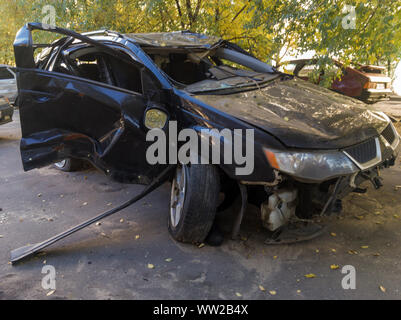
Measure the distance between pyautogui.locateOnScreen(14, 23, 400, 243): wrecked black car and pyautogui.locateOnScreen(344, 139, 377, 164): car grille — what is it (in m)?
0.01

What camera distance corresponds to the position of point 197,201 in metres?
2.65

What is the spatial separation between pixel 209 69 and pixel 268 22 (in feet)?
8.30

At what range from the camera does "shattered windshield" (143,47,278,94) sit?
3.25 meters

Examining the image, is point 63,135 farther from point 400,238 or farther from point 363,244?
point 400,238

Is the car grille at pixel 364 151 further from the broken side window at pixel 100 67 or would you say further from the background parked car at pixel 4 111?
the background parked car at pixel 4 111

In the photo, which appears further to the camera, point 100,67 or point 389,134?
point 100,67

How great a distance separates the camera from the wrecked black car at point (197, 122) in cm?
244

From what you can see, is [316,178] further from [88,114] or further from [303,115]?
[88,114]

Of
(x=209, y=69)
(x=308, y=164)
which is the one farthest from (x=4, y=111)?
(x=308, y=164)

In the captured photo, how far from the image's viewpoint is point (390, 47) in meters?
5.09

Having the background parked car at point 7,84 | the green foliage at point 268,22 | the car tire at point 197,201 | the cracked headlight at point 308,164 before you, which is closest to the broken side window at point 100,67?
the car tire at point 197,201

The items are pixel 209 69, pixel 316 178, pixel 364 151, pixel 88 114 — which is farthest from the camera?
pixel 209 69

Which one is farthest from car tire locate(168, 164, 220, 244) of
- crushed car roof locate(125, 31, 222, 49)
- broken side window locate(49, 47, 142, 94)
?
crushed car roof locate(125, 31, 222, 49)
